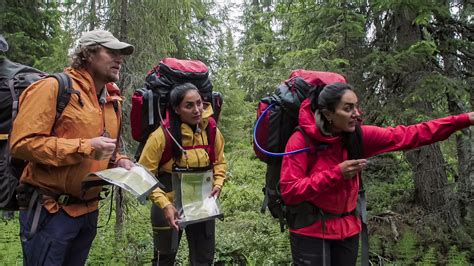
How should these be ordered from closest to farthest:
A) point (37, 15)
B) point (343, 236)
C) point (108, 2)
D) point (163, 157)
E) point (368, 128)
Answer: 1. point (343, 236)
2. point (368, 128)
3. point (163, 157)
4. point (108, 2)
5. point (37, 15)

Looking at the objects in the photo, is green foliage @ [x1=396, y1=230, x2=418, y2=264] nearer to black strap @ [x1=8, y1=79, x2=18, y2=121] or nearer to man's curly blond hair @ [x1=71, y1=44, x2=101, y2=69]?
man's curly blond hair @ [x1=71, y1=44, x2=101, y2=69]

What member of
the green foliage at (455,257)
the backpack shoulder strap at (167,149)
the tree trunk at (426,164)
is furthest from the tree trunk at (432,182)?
the backpack shoulder strap at (167,149)

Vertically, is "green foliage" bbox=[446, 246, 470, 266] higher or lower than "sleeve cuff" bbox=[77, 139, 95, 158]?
lower

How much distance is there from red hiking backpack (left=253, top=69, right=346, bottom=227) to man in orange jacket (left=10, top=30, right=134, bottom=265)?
1.20m

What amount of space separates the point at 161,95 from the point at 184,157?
2.31 ft

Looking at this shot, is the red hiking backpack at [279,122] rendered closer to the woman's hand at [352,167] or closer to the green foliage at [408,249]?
the woman's hand at [352,167]

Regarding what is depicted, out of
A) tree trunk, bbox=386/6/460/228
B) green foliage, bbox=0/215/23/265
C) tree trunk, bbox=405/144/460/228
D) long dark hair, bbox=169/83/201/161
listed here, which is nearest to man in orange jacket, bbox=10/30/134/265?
long dark hair, bbox=169/83/201/161

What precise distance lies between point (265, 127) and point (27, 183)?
1.99 metres

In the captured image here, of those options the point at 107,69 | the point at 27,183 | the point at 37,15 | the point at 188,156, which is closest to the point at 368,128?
the point at 188,156

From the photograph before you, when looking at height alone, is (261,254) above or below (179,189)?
below

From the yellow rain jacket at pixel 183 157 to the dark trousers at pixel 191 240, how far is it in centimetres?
31

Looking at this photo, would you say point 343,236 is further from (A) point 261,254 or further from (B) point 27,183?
(A) point 261,254

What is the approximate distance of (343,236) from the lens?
11.5ft

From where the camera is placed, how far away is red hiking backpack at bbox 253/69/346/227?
12.5 ft
